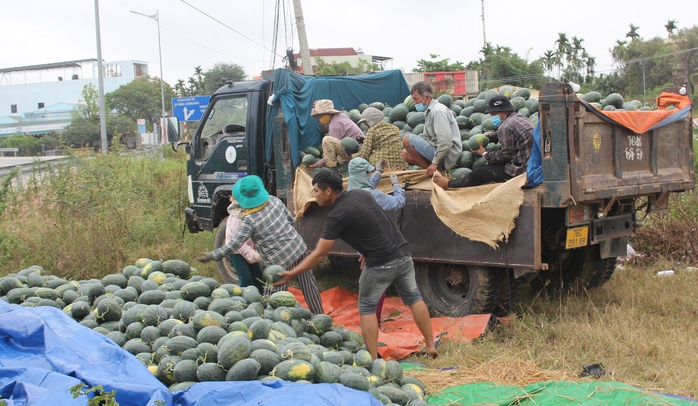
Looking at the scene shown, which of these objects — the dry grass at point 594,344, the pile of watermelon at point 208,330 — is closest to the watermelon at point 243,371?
the pile of watermelon at point 208,330

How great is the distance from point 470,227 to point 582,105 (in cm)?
153

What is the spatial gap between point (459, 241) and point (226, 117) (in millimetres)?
4094

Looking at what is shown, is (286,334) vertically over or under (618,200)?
under

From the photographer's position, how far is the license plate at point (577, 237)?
19.8ft

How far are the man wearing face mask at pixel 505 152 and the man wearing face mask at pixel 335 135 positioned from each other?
141 centimetres

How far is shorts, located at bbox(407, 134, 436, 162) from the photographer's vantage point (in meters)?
7.02

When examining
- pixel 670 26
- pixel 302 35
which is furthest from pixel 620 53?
pixel 302 35

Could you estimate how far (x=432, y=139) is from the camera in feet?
23.1

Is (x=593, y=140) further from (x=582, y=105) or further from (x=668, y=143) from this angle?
(x=668, y=143)

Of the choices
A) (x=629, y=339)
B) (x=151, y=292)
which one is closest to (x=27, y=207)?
(x=151, y=292)

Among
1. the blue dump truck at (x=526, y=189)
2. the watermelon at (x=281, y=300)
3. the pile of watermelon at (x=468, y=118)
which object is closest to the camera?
the watermelon at (x=281, y=300)

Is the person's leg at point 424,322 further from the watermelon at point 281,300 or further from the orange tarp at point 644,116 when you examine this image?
the orange tarp at point 644,116

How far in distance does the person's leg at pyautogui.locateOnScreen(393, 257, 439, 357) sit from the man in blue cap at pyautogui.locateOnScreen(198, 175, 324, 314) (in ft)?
3.36

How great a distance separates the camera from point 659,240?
9.05m
